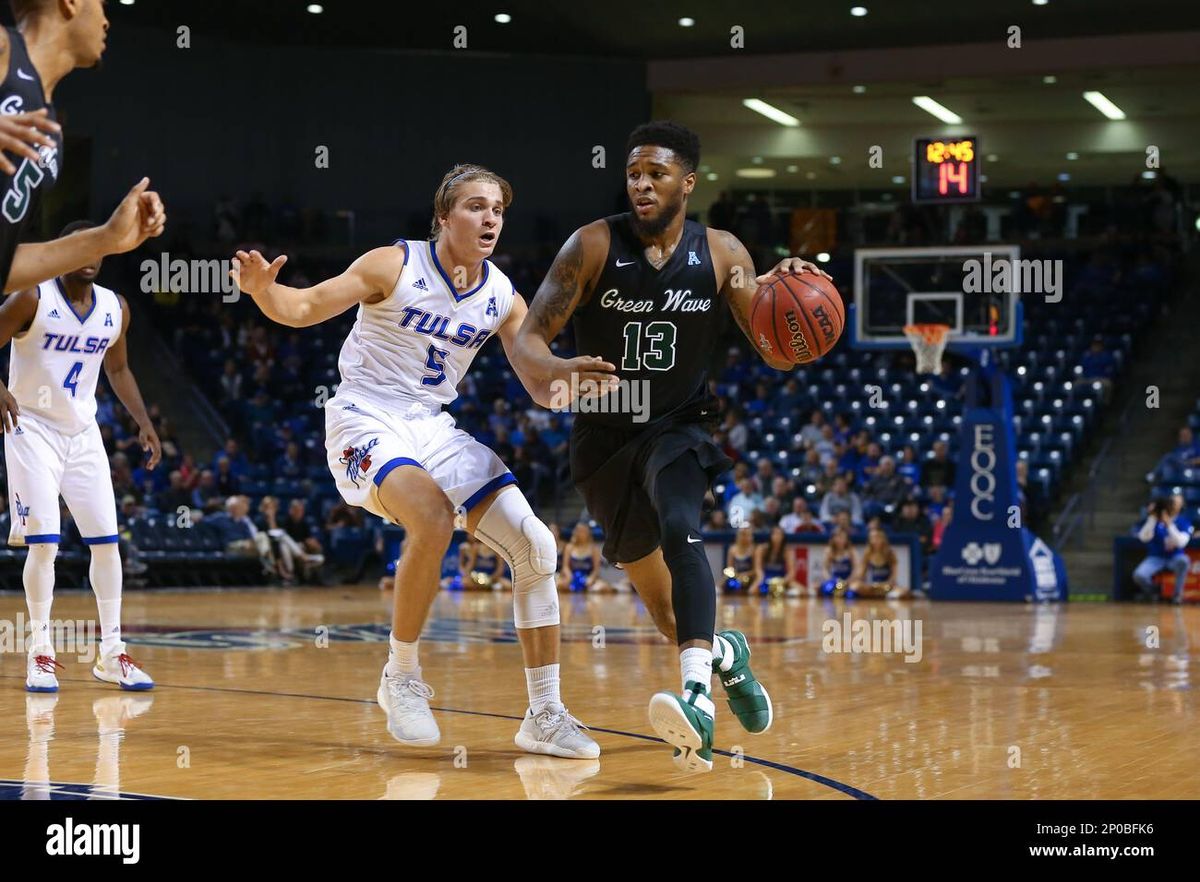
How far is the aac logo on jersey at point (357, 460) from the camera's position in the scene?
5801 millimetres

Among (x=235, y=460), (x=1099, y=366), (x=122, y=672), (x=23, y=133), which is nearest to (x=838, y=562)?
(x=1099, y=366)

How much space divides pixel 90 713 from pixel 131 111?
74.4 ft

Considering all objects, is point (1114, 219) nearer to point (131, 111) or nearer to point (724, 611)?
point (724, 611)

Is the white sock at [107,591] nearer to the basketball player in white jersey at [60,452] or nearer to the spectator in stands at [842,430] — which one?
the basketball player in white jersey at [60,452]

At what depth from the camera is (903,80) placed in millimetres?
25812

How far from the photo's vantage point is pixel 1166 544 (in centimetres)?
1780

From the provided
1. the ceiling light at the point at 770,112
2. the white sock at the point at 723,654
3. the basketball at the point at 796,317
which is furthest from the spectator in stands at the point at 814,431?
the white sock at the point at 723,654

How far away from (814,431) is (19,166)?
1836cm

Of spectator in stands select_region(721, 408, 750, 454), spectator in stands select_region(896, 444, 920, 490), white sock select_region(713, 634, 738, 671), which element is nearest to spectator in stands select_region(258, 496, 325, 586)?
spectator in stands select_region(721, 408, 750, 454)

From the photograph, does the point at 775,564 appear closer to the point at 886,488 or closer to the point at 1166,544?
the point at 886,488

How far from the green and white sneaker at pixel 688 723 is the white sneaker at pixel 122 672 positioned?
Answer: 3.72 metres

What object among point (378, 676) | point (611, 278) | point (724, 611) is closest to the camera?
point (611, 278)
